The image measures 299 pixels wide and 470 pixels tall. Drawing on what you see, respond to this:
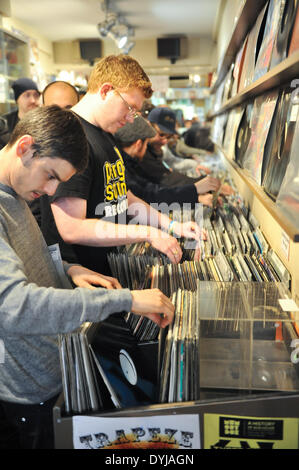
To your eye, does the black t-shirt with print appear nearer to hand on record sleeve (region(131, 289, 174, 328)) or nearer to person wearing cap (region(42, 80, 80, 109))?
hand on record sleeve (region(131, 289, 174, 328))

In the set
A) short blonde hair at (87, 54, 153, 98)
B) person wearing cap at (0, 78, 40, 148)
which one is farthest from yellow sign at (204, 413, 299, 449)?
person wearing cap at (0, 78, 40, 148)

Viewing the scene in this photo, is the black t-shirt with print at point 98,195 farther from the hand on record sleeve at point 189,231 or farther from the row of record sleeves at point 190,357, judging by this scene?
the row of record sleeves at point 190,357

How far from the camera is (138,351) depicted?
1.23m

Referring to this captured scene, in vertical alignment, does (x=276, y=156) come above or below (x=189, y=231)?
above

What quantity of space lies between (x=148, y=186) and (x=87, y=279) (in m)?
1.62

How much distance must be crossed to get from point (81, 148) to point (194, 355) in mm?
613

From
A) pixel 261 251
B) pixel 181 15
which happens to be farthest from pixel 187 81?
pixel 261 251

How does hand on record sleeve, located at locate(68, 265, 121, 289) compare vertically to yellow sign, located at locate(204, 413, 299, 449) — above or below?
above

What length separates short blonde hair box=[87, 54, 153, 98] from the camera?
176 centimetres

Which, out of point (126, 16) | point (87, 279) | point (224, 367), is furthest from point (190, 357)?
point (126, 16)

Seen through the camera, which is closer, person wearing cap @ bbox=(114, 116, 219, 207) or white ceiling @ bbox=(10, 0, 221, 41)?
person wearing cap @ bbox=(114, 116, 219, 207)

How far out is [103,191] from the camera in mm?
1796

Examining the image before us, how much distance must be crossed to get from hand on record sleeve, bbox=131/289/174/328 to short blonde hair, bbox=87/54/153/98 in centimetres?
103

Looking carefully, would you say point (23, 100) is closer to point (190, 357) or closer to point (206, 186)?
point (206, 186)
